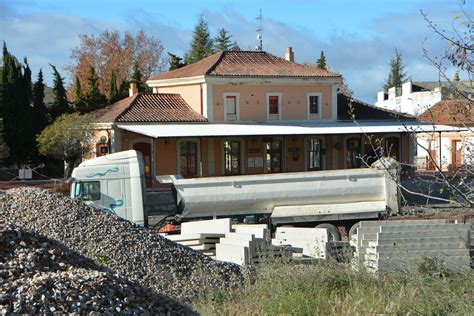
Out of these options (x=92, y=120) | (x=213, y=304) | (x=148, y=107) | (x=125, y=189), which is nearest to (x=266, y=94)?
(x=148, y=107)

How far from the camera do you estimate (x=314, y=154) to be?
4366 centimetres

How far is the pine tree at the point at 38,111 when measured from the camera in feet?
144

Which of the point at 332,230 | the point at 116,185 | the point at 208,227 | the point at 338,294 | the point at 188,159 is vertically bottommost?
the point at 332,230

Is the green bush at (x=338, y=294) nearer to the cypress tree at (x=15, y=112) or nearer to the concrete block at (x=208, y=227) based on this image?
the concrete block at (x=208, y=227)

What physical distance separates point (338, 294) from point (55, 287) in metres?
4.60

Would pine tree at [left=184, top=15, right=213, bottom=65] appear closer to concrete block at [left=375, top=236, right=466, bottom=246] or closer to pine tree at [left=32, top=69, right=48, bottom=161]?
pine tree at [left=32, top=69, right=48, bottom=161]

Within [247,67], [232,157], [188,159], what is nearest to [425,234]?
[188,159]

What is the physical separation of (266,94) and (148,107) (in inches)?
258

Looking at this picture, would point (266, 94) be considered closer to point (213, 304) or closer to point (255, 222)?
point (255, 222)

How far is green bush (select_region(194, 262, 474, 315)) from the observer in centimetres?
894

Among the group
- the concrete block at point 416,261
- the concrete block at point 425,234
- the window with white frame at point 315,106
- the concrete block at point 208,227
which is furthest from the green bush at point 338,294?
the window with white frame at point 315,106

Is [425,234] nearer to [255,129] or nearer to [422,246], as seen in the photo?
[422,246]

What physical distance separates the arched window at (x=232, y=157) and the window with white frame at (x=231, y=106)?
142 cm

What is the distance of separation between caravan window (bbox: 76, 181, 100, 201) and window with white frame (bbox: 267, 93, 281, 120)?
23.3m
